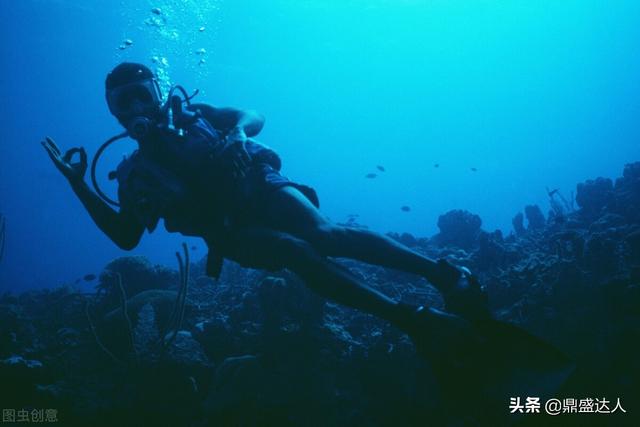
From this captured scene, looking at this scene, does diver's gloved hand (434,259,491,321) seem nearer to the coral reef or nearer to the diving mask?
the diving mask

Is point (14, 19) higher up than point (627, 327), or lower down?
higher up

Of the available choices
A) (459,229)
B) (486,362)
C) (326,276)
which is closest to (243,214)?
(326,276)

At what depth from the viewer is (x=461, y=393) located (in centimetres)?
224

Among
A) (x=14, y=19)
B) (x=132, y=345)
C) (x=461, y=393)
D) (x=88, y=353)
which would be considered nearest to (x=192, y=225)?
(x=461, y=393)

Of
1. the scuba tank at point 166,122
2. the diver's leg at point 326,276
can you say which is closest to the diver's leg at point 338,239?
the diver's leg at point 326,276

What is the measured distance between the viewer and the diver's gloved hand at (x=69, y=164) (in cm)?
335

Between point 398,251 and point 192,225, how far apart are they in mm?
1864

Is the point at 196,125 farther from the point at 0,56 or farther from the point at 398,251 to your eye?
the point at 0,56

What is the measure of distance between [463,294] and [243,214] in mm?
1888

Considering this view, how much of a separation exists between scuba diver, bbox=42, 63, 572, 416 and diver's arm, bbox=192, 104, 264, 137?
0.06 feet

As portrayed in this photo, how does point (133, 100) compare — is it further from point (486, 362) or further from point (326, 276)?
point (486, 362)

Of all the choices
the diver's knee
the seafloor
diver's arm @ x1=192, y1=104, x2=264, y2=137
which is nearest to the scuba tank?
diver's arm @ x1=192, y1=104, x2=264, y2=137

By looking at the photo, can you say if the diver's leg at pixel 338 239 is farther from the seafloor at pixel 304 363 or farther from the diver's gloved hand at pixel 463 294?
the seafloor at pixel 304 363

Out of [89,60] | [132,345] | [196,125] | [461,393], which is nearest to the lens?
[461,393]
